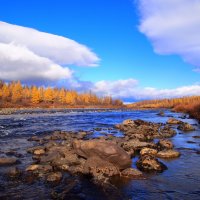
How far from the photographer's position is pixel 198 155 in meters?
20.4

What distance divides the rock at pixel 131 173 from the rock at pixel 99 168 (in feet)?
1.25

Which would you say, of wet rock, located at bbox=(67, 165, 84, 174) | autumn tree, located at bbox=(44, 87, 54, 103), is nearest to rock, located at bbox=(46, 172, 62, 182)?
wet rock, located at bbox=(67, 165, 84, 174)

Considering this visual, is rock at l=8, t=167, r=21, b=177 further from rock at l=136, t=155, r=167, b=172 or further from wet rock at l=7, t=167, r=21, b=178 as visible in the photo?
rock at l=136, t=155, r=167, b=172

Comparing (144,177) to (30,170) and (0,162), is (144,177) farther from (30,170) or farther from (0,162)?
(0,162)

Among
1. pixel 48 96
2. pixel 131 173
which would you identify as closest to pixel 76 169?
pixel 131 173

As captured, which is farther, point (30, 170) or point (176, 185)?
point (30, 170)

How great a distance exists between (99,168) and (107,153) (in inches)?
65.7

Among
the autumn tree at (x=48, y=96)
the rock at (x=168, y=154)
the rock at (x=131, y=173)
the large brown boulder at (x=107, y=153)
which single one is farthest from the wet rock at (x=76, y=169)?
the autumn tree at (x=48, y=96)

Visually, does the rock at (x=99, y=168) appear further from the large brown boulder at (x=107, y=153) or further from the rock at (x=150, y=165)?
the rock at (x=150, y=165)

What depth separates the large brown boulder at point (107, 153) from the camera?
1661cm

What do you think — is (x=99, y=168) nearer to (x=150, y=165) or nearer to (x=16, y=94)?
(x=150, y=165)

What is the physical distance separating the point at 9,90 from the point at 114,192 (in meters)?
146

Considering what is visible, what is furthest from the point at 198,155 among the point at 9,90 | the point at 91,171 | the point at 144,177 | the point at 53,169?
the point at 9,90

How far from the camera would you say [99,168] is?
15.3 m
